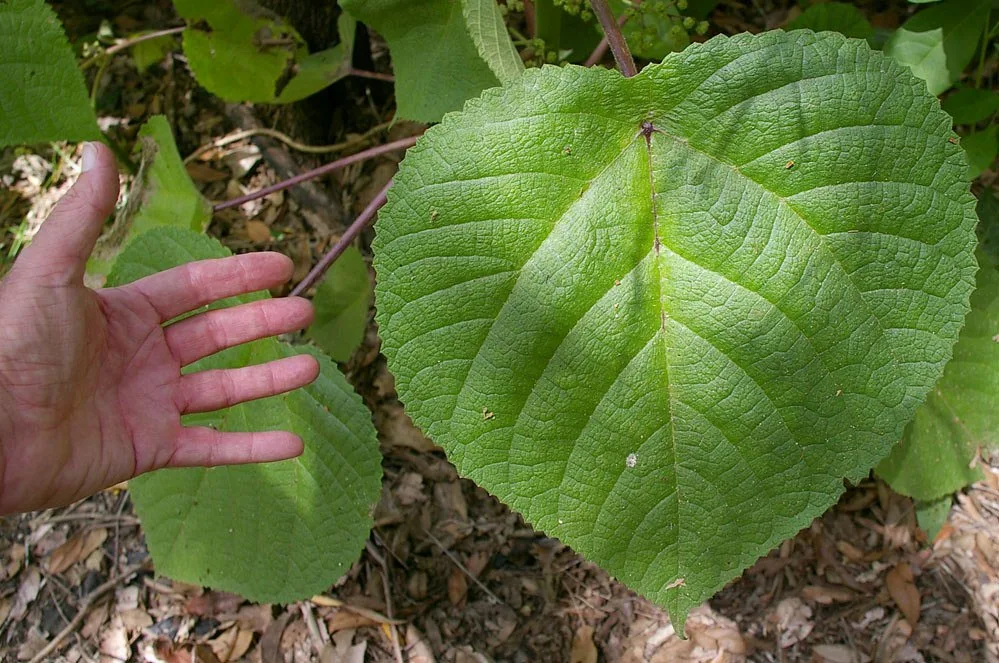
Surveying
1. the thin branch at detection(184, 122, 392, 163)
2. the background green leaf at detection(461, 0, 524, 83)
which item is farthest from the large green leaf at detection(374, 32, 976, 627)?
the thin branch at detection(184, 122, 392, 163)

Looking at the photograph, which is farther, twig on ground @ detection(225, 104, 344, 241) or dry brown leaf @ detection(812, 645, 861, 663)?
twig on ground @ detection(225, 104, 344, 241)

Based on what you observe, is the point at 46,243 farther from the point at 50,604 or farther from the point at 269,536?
the point at 50,604

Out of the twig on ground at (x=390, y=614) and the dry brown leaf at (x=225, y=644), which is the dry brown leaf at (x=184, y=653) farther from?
the twig on ground at (x=390, y=614)

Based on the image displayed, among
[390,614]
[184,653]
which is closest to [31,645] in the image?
[184,653]

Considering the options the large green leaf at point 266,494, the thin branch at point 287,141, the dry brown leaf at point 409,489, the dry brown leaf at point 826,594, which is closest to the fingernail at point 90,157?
the large green leaf at point 266,494

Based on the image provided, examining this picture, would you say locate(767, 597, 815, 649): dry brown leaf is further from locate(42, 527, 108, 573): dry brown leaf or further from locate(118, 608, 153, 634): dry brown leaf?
locate(42, 527, 108, 573): dry brown leaf

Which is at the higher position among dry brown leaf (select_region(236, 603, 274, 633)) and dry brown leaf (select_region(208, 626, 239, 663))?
dry brown leaf (select_region(236, 603, 274, 633))
